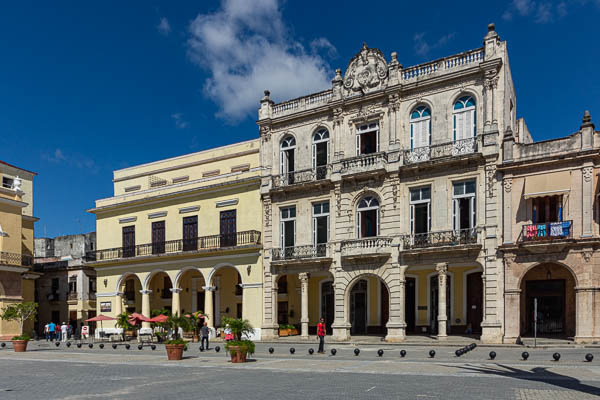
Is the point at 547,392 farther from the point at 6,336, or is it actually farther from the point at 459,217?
the point at 6,336

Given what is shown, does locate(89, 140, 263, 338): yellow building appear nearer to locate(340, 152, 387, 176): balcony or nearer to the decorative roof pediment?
locate(340, 152, 387, 176): balcony

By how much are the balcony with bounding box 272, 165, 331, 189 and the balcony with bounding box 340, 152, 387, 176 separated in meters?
1.18

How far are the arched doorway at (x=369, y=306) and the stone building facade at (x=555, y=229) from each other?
769 cm

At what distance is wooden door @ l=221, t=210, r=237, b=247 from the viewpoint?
34.9 m

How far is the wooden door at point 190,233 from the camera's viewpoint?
120 ft

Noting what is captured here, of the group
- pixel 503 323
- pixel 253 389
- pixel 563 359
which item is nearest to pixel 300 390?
pixel 253 389

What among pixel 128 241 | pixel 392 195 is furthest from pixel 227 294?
pixel 392 195

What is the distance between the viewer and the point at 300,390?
13.1 metres

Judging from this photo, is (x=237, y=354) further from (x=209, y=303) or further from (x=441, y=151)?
(x=209, y=303)

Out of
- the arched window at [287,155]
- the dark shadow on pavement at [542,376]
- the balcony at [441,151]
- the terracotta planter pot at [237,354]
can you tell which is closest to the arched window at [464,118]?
the balcony at [441,151]

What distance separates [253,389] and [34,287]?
37223 millimetres

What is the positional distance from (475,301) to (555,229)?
6.63 meters

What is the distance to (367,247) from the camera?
97.5ft

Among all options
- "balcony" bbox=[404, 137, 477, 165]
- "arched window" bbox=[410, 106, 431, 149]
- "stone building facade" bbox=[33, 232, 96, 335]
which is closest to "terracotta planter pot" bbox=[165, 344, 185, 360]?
"balcony" bbox=[404, 137, 477, 165]
